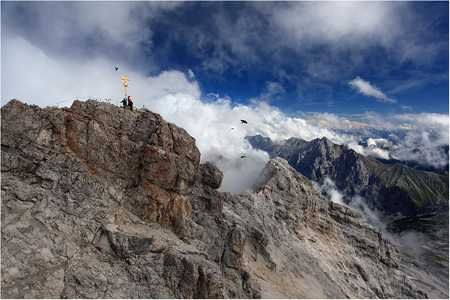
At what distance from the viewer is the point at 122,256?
95.8 ft

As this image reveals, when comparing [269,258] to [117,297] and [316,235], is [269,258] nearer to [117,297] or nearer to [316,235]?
[316,235]

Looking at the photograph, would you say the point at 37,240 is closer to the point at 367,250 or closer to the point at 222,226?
the point at 222,226

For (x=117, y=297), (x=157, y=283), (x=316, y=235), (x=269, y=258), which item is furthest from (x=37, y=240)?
(x=316, y=235)

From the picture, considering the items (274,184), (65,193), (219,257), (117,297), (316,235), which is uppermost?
(274,184)

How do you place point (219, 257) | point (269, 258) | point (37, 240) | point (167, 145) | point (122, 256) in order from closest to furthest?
1. point (37, 240)
2. point (122, 256)
3. point (167, 145)
4. point (219, 257)
5. point (269, 258)

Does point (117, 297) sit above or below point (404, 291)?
below

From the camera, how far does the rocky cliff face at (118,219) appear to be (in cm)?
2534

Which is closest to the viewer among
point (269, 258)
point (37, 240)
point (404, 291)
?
point (37, 240)

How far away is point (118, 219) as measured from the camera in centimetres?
3275

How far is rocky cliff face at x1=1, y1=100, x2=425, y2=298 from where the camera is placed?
2534 cm

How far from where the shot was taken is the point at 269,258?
55.3 metres

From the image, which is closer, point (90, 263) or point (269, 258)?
point (90, 263)

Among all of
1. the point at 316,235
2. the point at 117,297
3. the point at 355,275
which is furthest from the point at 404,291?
the point at 117,297

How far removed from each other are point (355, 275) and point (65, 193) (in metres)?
85.0
